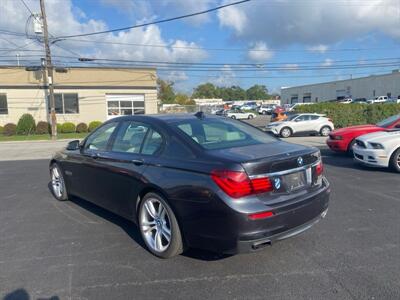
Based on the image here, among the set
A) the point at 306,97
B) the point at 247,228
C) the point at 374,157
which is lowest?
the point at 374,157

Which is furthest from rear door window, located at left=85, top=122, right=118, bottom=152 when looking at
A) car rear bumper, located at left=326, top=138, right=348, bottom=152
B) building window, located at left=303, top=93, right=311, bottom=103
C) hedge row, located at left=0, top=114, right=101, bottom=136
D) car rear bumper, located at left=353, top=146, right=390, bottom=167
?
building window, located at left=303, top=93, right=311, bottom=103

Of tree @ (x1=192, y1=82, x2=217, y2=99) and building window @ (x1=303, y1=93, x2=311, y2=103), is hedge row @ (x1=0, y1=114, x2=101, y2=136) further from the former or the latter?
tree @ (x1=192, y1=82, x2=217, y2=99)

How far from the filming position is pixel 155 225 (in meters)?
3.74

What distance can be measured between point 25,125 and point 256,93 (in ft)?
456

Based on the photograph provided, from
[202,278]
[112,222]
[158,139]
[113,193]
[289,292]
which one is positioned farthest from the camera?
[112,222]

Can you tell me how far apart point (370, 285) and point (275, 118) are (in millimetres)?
21264

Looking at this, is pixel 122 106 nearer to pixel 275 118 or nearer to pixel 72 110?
pixel 72 110

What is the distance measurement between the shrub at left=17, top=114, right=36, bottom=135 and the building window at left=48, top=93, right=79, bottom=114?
256 centimetres

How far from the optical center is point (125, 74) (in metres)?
30.1

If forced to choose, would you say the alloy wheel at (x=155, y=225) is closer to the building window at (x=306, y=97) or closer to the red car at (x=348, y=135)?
the red car at (x=348, y=135)

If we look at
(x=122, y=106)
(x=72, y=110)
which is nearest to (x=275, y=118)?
(x=122, y=106)

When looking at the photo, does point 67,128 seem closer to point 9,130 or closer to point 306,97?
point 9,130

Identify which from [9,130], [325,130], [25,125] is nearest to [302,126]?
[325,130]

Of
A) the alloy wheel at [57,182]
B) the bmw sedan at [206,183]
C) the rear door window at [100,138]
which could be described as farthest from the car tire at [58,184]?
the bmw sedan at [206,183]
